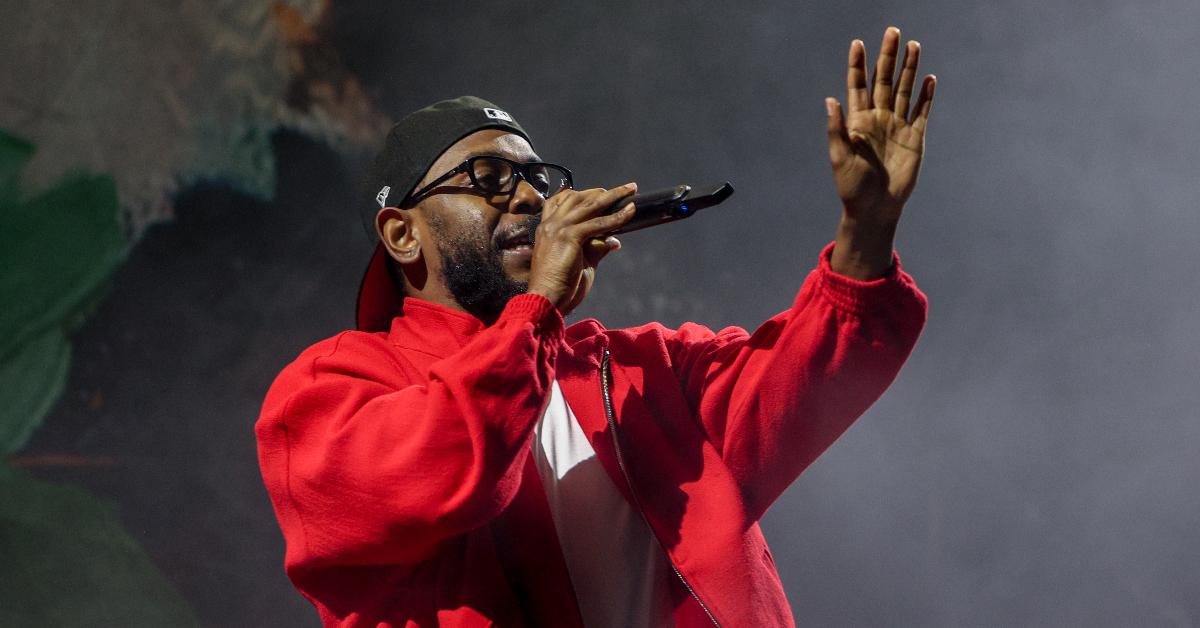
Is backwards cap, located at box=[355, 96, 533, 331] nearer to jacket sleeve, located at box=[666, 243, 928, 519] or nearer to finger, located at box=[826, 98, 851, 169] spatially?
jacket sleeve, located at box=[666, 243, 928, 519]

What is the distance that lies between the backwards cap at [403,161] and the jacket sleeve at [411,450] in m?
0.39

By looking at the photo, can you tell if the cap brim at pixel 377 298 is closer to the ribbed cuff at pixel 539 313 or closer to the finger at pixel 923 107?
the ribbed cuff at pixel 539 313

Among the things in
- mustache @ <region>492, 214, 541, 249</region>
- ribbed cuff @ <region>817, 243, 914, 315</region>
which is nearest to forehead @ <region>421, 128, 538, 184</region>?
mustache @ <region>492, 214, 541, 249</region>

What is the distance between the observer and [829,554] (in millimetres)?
3004

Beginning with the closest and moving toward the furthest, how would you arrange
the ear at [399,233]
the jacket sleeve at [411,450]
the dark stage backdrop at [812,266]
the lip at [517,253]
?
the jacket sleeve at [411,450] → the lip at [517,253] → the ear at [399,233] → the dark stage backdrop at [812,266]

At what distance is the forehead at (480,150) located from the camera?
1533mm

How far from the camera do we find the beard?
1.44 metres

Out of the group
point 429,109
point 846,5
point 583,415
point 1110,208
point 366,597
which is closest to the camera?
point 366,597

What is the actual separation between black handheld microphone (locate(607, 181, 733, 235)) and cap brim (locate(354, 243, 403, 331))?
52 centimetres

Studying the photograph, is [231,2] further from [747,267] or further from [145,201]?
[747,267]

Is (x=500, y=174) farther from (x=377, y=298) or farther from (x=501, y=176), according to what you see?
(x=377, y=298)

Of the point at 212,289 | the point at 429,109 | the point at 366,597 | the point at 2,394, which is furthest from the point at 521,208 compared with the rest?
the point at 2,394

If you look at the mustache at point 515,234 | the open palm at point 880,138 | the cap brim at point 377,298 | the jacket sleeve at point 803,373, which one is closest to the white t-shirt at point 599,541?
the jacket sleeve at point 803,373

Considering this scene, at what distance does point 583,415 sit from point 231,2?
2433mm
